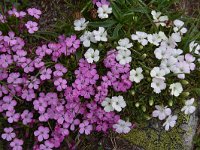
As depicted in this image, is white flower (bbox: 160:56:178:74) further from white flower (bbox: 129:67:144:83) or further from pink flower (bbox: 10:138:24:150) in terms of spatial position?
pink flower (bbox: 10:138:24:150)

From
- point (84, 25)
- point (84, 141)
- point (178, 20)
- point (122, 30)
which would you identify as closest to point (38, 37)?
point (84, 25)

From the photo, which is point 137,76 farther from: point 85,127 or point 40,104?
point 40,104

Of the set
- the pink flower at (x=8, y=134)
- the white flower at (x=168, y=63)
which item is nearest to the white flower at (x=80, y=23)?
the white flower at (x=168, y=63)

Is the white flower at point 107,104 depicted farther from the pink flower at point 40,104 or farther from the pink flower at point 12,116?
the pink flower at point 12,116

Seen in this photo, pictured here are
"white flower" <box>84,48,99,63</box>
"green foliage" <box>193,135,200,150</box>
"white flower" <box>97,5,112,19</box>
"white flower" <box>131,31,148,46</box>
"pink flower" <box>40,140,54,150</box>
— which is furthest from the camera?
"green foliage" <box>193,135,200,150</box>

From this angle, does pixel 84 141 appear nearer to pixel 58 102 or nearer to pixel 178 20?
pixel 58 102

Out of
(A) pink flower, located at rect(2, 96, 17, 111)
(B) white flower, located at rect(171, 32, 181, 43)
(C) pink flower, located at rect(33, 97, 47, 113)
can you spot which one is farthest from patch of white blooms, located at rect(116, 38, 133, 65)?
(A) pink flower, located at rect(2, 96, 17, 111)

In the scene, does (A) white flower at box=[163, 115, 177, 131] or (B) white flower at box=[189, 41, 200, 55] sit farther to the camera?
(B) white flower at box=[189, 41, 200, 55]
